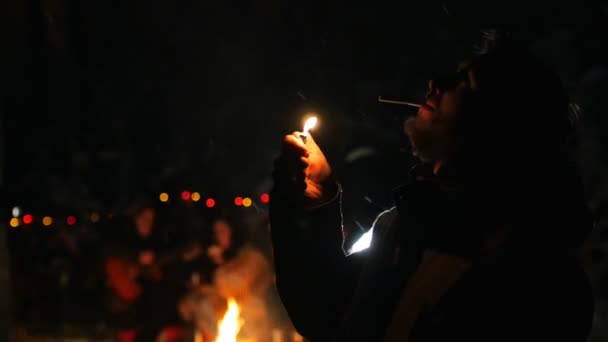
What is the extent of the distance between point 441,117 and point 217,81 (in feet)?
50.3

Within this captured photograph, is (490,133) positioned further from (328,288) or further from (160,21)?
(160,21)

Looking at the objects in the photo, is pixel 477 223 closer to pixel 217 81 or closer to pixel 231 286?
pixel 231 286

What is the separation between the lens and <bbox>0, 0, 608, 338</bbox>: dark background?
42.0 ft

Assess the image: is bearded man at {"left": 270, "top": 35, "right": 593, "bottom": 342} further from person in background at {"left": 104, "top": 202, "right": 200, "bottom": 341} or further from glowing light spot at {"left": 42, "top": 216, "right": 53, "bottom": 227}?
glowing light spot at {"left": 42, "top": 216, "right": 53, "bottom": 227}

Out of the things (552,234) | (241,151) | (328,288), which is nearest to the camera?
(552,234)

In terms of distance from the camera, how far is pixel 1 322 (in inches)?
200

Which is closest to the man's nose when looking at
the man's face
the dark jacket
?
the man's face

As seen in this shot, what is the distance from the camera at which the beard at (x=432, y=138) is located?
82.8 inches

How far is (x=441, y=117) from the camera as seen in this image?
2.13 meters

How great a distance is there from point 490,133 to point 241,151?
15.1m

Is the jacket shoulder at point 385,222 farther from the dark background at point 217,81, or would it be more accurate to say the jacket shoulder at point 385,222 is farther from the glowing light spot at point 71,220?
the glowing light spot at point 71,220

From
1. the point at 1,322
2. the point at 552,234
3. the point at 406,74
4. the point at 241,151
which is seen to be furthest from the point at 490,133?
the point at 241,151

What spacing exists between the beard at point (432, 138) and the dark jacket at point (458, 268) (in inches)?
2.6

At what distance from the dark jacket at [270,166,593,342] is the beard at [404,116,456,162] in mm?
65
